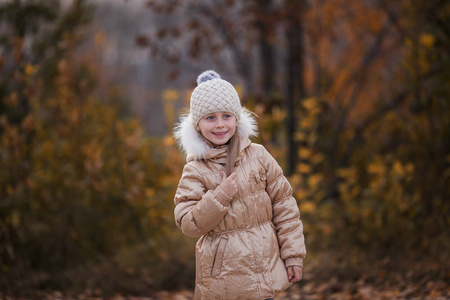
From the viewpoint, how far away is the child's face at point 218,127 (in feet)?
7.29

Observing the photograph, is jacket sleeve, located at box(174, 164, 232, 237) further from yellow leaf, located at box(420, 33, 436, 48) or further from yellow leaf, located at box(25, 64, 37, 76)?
yellow leaf, located at box(420, 33, 436, 48)

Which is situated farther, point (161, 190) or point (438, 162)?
point (161, 190)

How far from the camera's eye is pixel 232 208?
216 centimetres

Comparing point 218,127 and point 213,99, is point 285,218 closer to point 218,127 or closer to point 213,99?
point 218,127

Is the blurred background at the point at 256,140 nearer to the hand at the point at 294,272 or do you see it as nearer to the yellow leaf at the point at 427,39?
the yellow leaf at the point at 427,39

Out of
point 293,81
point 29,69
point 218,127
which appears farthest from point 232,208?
point 293,81

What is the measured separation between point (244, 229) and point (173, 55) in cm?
381

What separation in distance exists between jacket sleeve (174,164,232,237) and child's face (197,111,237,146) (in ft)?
0.56

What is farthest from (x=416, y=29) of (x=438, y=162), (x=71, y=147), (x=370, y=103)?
(x=71, y=147)

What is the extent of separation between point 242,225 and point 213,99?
23.1 inches

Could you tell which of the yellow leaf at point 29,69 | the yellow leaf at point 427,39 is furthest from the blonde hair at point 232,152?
the yellow leaf at point 427,39

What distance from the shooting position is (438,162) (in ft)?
14.3

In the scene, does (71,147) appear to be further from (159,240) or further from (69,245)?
(159,240)

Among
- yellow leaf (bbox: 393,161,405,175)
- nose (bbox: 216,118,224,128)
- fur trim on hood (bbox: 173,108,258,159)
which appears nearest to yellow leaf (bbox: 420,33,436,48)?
yellow leaf (bbox: 393,161,405,175)
